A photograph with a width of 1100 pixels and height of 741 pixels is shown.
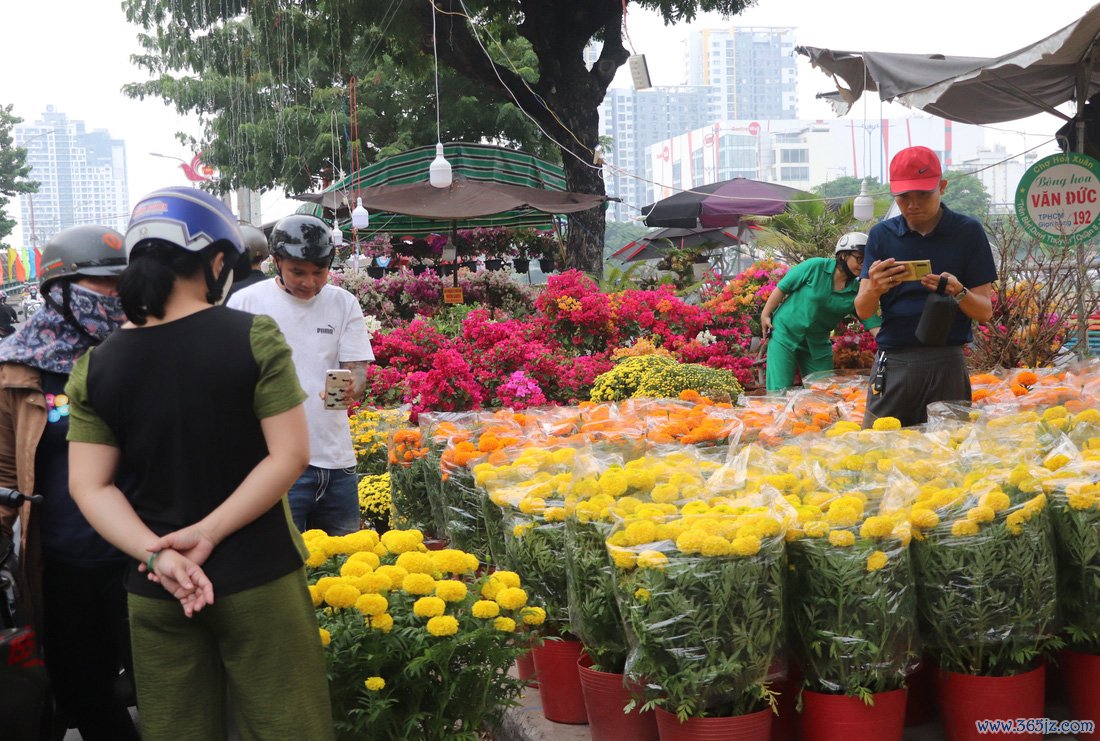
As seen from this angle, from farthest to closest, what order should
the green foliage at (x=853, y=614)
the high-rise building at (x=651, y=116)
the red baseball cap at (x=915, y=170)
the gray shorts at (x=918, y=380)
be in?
the high-rise building at (x=651, y=116) < the gray shorts at (x=918, y=380) < the red baseball cap at (x=915, y=170) < the green foliage at (x=853, y=614)

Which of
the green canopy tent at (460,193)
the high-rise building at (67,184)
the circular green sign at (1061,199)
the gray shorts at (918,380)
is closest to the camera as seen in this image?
the gray shorts at (918,380)

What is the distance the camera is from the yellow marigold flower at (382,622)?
2.63m

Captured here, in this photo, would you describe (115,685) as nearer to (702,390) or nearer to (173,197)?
(173,197)

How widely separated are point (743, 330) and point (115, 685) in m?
6.71

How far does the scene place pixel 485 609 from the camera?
2.73 m

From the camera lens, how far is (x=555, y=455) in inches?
154

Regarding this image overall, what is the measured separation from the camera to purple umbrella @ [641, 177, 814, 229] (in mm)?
16859

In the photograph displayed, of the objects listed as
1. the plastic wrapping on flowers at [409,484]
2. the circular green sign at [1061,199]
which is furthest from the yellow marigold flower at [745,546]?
the circular green sign at [1061,199]

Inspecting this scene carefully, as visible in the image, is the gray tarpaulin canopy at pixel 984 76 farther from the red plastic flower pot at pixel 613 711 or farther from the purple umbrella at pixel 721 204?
the purple umbrella at pixel 721 204

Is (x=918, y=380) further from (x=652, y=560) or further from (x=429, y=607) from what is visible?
(x=429, y=607)

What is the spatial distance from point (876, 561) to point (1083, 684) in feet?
2.96

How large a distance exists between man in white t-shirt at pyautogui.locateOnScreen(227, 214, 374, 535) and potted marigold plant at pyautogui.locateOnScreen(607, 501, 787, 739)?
1.71 metres

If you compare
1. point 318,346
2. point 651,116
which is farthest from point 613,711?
point 651,116

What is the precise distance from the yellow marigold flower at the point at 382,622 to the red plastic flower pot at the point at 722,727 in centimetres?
77
